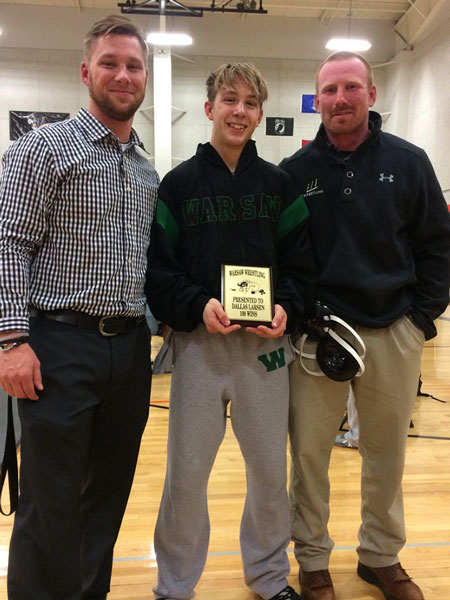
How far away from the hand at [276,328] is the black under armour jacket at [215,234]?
0.05 meters

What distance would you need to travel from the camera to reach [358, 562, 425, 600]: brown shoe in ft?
6.21

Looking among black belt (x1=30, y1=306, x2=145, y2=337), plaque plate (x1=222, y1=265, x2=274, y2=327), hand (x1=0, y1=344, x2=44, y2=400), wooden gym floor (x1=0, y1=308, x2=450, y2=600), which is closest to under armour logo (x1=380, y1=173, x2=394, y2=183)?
plaque plate (x1=222, y1=265, x2=274, y2=327)

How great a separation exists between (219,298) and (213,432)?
472mm

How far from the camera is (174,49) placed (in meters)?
11.6

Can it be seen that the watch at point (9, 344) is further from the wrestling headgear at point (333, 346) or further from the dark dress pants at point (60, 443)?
the wrestling headgear at point (333, 346)

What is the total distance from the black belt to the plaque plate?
0.34 meters

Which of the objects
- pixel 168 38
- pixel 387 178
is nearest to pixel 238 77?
pixel 387 178

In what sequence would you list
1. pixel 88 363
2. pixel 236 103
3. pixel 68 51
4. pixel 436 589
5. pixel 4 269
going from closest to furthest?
pixel 4 269 < pixel 88 363 < pixel 236 103 < pixel 436 589 < pixel 68 51

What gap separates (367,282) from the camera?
178 centimetres

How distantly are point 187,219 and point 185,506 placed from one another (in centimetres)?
100

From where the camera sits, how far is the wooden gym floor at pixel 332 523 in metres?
2.02

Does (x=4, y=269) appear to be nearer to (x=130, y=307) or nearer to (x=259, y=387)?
(x=130, y=307)

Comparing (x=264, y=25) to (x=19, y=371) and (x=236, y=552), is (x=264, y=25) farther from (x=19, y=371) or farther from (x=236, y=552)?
(x=19, y=371)

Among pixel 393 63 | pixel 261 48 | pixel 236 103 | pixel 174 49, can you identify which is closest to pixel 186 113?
pixel 174 49
